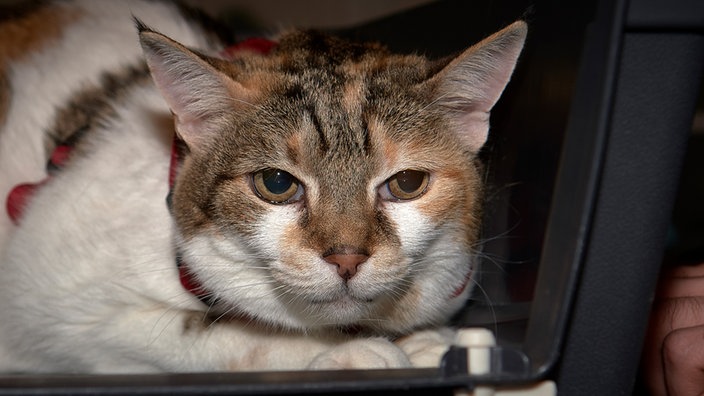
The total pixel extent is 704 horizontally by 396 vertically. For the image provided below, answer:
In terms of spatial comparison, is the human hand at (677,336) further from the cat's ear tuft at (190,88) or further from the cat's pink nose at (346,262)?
the cat's ear tuft at (190,88)

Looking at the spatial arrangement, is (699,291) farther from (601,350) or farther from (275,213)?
(275,213)

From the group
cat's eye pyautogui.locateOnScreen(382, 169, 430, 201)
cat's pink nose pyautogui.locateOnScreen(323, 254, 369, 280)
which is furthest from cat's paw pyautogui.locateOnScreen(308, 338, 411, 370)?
cat's eye pyautogui.locateOnScreen(382, 169, 430, 201)

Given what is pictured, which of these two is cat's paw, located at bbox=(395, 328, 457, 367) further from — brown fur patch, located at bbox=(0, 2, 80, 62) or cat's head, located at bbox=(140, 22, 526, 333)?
brown fur patch, located at bbox=(0, 2, 80, 62)

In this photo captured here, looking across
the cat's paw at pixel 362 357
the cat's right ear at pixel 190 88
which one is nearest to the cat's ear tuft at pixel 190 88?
the cat's right ear at pixel 190 88

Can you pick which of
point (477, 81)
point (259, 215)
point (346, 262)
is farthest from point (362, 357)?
point (477, 81)

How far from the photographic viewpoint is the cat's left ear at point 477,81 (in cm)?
159

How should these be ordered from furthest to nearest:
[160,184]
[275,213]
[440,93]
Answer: [160,184], [440,93], [275,213]

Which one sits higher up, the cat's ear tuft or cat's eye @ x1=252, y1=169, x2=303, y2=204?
the cat's ear tuft

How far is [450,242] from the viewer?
1700 mm

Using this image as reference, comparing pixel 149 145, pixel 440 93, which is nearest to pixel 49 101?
pixel 149 145

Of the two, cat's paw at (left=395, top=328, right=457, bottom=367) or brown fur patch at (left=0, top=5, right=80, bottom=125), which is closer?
cat's paw at (left=395, top=328, right=457, bottom=367)

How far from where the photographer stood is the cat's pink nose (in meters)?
1.46

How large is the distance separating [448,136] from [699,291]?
785 millimetres

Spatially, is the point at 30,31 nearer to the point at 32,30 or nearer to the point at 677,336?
the point at 32,30
